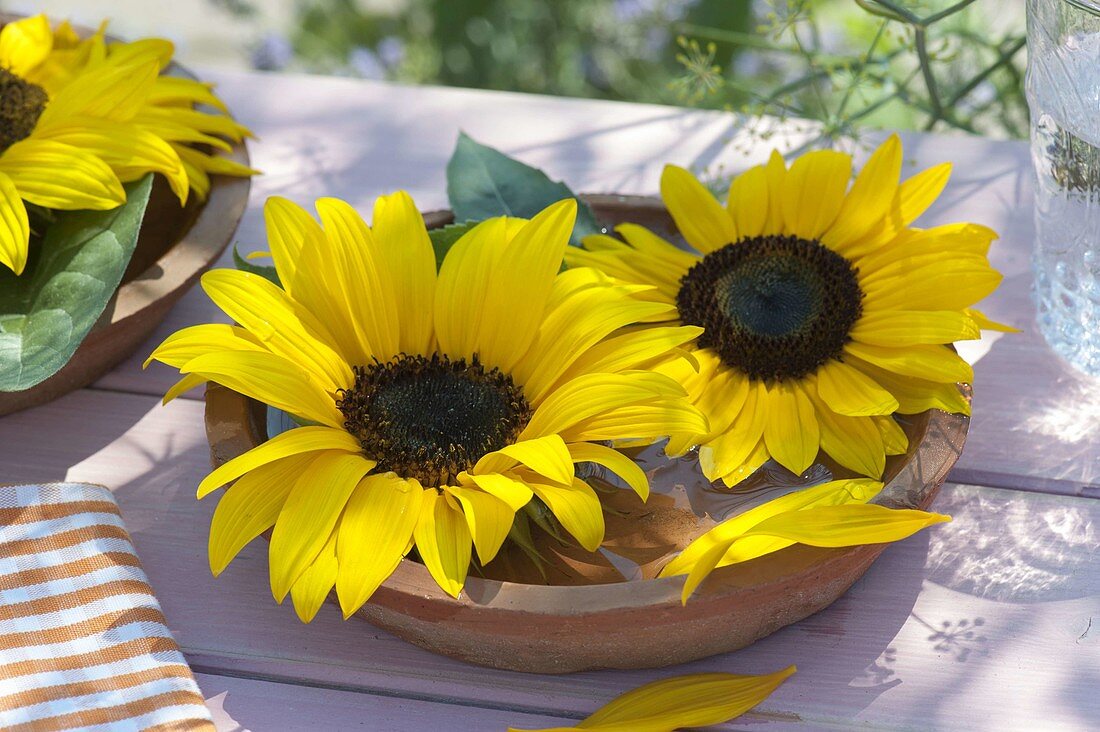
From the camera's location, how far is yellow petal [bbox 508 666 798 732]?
0.44 m

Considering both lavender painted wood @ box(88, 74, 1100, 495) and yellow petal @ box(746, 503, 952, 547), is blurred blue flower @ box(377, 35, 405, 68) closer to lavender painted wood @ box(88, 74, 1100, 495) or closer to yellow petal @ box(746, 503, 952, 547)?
lavender painted wood @ box(88, 74, 1100, 495)

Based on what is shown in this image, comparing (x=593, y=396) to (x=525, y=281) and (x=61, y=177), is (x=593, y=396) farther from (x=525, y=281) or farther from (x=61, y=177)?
(x=61, y=177)

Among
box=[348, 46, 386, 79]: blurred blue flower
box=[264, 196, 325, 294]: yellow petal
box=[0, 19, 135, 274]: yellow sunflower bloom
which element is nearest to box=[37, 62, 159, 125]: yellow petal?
box=[0, 19, 135, 274]: yellow sunflower bloom

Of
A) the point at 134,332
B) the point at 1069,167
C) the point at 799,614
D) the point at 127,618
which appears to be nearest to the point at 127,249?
the point at 134,332

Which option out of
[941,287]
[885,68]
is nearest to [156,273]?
[941,287]

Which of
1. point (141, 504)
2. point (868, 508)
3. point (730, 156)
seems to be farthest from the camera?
point (730, 156)

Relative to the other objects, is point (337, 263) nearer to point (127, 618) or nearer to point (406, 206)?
point (406, 206)

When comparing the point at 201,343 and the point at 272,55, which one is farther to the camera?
the point at 272,55

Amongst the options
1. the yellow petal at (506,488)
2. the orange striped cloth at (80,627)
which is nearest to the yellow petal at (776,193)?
the yellow petal at (506,488)

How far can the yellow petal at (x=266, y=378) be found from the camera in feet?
1.46

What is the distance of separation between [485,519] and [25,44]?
0.40 m

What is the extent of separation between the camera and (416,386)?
1.65 feet

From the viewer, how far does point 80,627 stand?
1.53 ft

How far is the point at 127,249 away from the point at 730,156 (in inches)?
15.4
